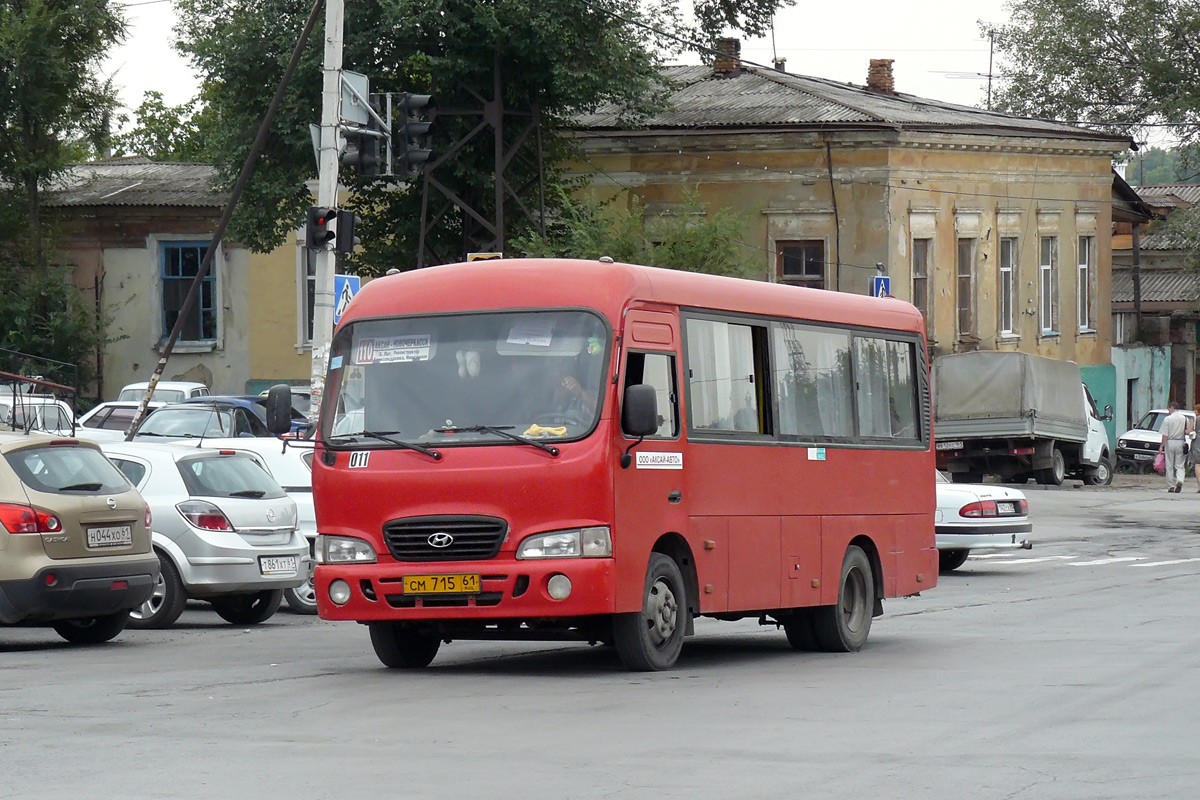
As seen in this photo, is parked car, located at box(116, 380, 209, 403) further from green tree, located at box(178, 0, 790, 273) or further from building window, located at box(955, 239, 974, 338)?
building window, located at box(955, 239, 974, 338)

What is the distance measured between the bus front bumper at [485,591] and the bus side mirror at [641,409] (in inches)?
34.1

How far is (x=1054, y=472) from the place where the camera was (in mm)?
41781

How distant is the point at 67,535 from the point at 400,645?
2850mm

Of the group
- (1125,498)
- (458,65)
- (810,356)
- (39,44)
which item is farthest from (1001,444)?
(810,356)

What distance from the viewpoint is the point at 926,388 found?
647 inches

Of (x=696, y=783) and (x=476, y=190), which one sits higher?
(x=476, y=190)

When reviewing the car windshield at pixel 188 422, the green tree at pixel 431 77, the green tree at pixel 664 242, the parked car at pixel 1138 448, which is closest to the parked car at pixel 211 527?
the car windshield at pixel 188 422

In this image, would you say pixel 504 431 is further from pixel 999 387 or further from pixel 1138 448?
pixel 1138 448

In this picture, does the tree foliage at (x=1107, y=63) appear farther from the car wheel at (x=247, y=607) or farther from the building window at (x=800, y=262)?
the car wheel at (x=247, y=607)

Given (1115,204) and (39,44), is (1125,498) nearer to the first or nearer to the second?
(1115,204)

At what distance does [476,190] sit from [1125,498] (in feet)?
47.9

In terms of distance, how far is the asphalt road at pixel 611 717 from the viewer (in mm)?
8023

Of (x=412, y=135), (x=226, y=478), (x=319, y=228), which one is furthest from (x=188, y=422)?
(x=226, y=478)

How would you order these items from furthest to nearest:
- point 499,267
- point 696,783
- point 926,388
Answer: point 926,388, point 499,267, point 696,783
